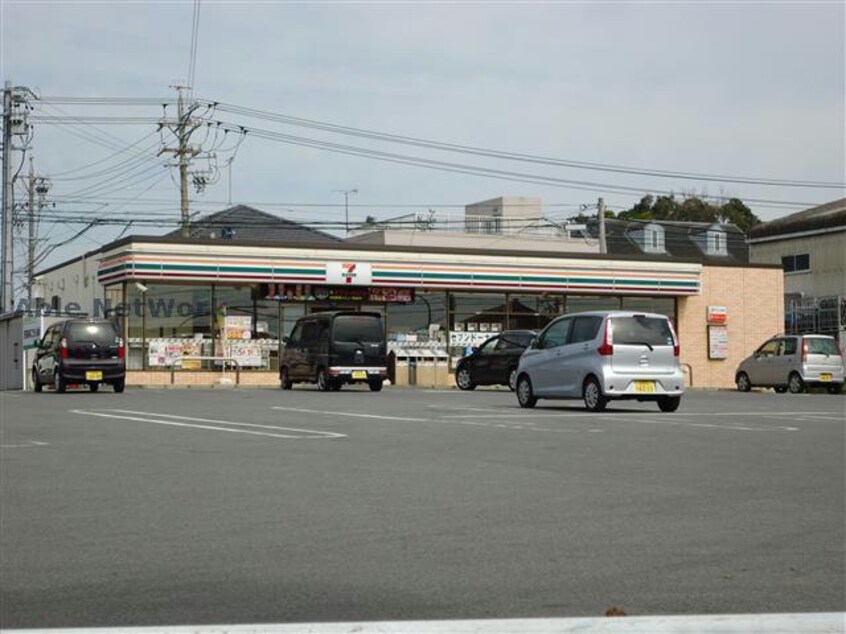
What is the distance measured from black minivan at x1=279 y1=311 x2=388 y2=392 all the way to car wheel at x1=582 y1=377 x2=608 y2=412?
40.4ft

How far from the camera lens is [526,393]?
23141 millimetres

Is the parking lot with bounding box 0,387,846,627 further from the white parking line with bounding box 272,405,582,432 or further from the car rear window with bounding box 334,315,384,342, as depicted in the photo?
the car rear window with bounding box 334,315,384,342

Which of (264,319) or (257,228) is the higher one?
(257,228)

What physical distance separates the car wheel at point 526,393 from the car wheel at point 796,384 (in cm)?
1441

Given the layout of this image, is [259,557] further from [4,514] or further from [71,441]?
[71,441]

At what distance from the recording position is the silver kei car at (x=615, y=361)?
21.1 meters

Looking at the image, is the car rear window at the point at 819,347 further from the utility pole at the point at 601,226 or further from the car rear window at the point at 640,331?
the utility pole at the point at 601,226

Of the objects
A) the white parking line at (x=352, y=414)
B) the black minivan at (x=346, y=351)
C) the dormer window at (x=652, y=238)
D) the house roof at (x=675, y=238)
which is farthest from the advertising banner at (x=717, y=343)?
the white parking line at (x=352, y=414)

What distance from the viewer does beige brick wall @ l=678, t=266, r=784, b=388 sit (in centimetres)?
4816

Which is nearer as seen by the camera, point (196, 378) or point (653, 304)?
point (196, 378)

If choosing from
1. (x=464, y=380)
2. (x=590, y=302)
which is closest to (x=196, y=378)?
(x=464, y=380)

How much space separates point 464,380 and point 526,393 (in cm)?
1229

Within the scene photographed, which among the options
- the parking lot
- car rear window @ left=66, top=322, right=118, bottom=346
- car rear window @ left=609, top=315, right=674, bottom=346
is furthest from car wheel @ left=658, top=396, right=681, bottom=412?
car rear window @ left=66, top=322, right=118, bottom=346

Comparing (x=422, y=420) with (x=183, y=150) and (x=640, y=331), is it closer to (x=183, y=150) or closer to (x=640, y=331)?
(x=640, y=331)
